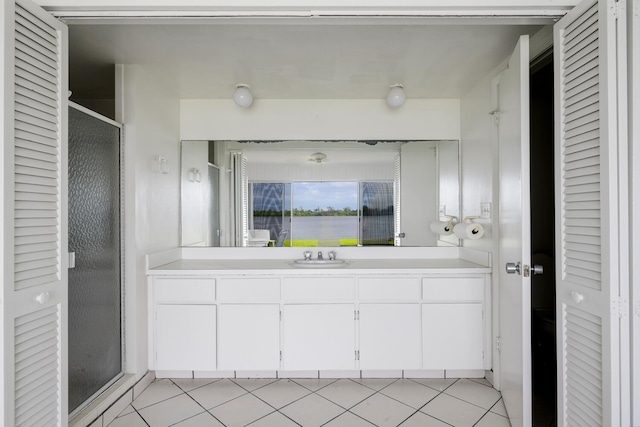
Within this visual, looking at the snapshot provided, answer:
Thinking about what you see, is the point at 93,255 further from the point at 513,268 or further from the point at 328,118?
the point at 513,268

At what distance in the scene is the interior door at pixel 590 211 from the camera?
3.97 ft

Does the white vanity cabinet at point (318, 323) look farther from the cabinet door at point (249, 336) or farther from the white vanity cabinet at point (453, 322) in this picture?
the white vanity cabinet at point (453, 322)

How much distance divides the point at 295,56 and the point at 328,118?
83 cm

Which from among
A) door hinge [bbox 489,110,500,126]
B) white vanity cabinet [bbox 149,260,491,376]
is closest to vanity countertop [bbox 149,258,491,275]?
white vanity cabinet [bbox 149,260,491,376]

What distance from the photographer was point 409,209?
9.77ft

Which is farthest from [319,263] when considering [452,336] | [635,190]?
[635,190]

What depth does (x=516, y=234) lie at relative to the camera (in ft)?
5.60

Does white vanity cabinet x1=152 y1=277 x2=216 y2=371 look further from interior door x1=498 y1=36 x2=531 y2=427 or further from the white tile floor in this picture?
interior door x1=498 y1=36 x2=531 y2=427

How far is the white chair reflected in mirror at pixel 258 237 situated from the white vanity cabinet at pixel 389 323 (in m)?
0.93

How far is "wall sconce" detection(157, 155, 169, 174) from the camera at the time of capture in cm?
266

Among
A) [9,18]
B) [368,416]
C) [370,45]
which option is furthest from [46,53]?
[368,416]

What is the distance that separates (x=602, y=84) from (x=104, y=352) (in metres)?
2.70

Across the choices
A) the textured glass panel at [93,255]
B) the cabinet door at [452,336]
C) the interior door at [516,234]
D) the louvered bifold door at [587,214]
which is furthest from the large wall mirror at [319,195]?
the louvered bifold door at [587,214]

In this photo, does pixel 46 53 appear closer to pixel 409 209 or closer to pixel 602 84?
pixel 602 84
